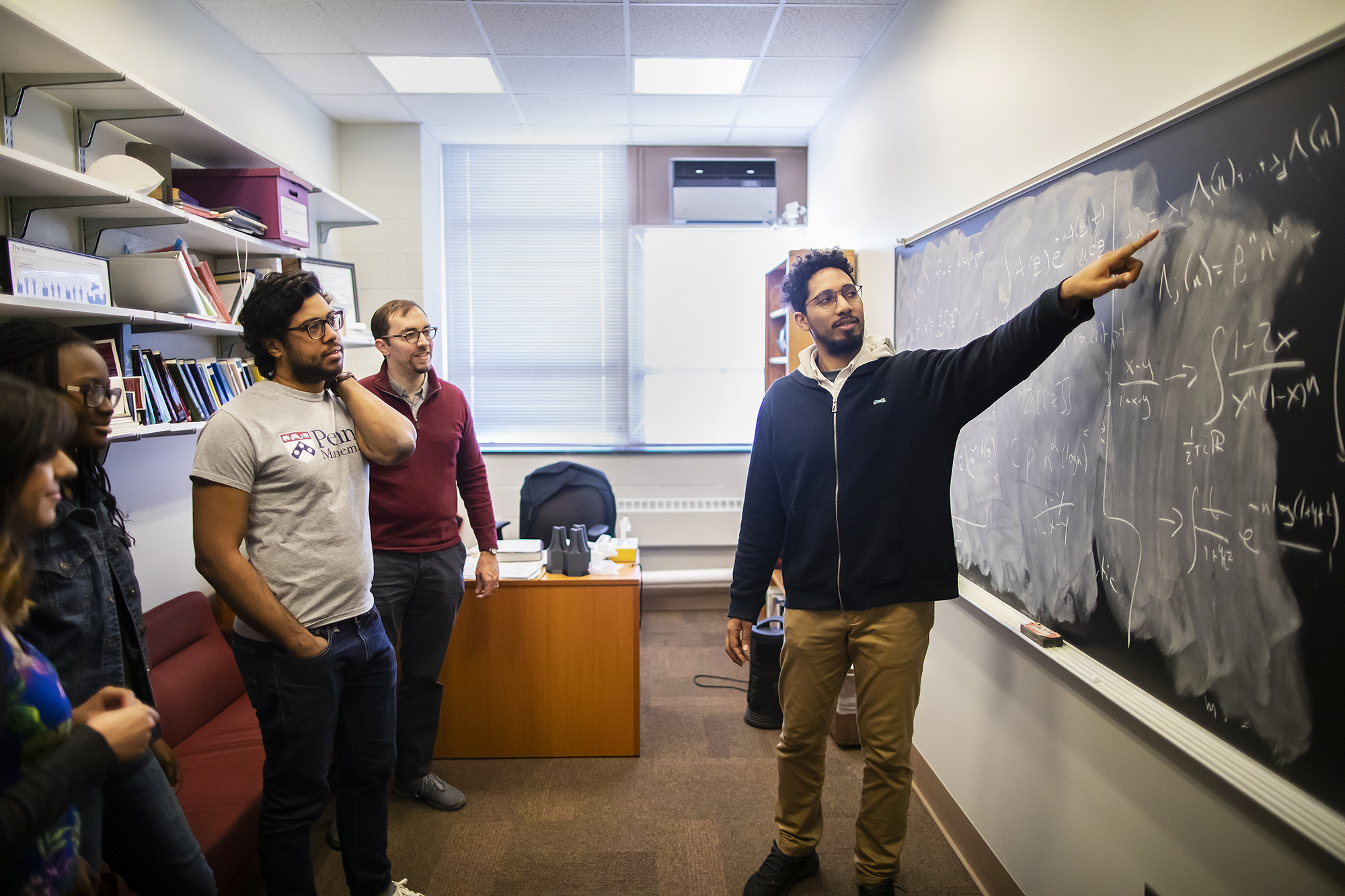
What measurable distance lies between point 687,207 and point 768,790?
3.41m

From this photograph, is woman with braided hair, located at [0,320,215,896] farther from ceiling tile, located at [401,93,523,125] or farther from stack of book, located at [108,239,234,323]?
ceiling tile, located at [401,93,523,125]

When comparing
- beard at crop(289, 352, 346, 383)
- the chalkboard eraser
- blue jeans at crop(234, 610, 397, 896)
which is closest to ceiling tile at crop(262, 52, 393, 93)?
beard at crop(289, 352, 346, 383)

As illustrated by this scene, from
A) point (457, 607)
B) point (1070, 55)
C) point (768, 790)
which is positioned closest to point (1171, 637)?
point (1070, 55)

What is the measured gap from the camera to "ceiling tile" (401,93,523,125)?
371cm

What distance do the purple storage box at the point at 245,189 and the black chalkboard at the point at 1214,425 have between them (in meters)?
2.55

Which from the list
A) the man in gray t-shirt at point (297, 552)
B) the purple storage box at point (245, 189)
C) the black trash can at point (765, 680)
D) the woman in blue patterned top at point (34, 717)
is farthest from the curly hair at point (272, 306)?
the black trash can at point (765, 680)

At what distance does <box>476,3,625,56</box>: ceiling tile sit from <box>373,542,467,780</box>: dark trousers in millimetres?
2155

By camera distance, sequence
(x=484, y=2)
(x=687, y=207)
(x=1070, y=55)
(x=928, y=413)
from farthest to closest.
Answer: (x=687, y=207) < (x=484, y=2) < (x=928, y=413) < (x=1070, y=55)

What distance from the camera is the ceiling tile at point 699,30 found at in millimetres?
2814

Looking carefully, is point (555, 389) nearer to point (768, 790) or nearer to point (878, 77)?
point (878, 77)

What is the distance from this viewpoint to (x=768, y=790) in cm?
241

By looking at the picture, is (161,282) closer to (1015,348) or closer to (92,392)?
(92,392)

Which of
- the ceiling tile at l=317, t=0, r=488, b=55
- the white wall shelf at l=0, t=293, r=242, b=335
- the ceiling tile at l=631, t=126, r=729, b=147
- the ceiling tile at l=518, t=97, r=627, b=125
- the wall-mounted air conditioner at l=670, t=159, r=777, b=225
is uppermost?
the ceiling tile at l=631, t=126, r=729, b=147

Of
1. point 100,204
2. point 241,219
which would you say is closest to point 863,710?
point 100,204
